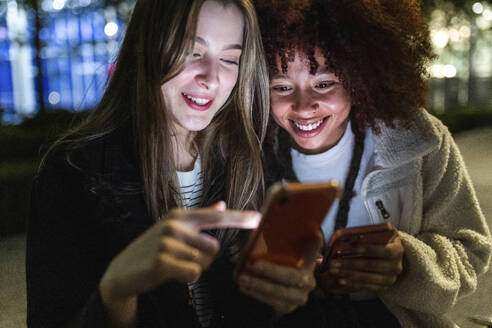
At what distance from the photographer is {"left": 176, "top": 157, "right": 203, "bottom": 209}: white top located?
251 centimetres

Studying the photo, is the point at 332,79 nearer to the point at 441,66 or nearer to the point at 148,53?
the point at 148,53

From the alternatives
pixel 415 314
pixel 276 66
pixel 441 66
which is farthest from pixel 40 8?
pixel 441 66

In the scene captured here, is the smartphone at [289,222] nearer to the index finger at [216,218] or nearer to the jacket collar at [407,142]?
the index finger at [216,218]

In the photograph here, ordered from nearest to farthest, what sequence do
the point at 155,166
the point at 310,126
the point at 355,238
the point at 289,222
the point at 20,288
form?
the point at 289,222, the point at 355,238, the point at 155,166, the point at 310,126, the point at 20,288

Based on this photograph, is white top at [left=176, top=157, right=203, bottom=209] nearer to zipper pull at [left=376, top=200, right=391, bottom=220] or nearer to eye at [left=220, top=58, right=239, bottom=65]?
eye at [left=220, top=58, right=239, bottom=65]

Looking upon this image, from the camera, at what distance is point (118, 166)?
7.31ft

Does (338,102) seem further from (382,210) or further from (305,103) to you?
(382,210)

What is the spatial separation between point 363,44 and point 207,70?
0.82 meters

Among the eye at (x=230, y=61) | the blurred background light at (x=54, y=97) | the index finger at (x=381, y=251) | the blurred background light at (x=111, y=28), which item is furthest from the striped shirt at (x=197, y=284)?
the blurred background light at (x=54, y=97)

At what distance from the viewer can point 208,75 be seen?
232 centimetres

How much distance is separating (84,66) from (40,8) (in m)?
18.4

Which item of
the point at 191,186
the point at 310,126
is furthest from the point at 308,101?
the point at 191,186

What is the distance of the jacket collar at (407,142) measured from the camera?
2.51 metres

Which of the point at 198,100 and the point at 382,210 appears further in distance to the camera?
the point at 382,210
